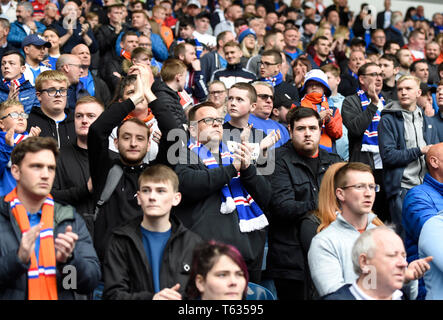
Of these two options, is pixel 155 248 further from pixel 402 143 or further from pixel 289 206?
pixel 402 143

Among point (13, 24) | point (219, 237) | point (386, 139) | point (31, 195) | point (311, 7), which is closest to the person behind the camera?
point (31, 195)

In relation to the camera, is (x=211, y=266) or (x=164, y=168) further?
(x=164, y=168)

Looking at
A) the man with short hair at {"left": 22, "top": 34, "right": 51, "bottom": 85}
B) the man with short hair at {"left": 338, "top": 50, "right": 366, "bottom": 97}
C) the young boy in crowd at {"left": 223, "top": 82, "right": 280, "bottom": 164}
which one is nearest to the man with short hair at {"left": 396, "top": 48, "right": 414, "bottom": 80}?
the man with short hair at {"left": 338, "top": 50, "right": 366, "bottom": 97}

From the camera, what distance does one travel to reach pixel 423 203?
16.9 ft

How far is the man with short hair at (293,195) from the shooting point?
201 inches

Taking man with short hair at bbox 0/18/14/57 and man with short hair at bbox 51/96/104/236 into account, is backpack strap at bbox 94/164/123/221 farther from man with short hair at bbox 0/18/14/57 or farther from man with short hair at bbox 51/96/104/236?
man with short hair at bbox 0/18/14/57

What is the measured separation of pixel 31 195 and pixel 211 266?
1.11 m

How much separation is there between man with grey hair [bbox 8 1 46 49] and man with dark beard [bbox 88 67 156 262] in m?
5.34

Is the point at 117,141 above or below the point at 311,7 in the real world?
below

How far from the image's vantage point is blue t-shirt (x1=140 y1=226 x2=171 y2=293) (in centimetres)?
390
